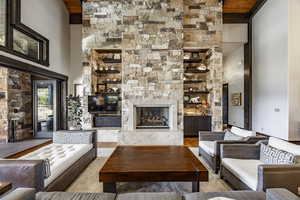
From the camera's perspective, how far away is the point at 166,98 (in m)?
6.50

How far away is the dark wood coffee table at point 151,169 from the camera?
243cm

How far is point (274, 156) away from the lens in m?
2.54

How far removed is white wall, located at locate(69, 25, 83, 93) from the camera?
24.8 feet

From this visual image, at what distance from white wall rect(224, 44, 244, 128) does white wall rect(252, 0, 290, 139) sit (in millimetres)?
897

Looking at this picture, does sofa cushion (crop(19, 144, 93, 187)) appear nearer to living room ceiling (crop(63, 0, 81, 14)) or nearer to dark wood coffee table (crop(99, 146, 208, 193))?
dark wood coffee table (crop(99, 146, 208, 193))

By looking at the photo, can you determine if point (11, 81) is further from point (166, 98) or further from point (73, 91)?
point (166, 98)

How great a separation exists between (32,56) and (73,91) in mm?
2391

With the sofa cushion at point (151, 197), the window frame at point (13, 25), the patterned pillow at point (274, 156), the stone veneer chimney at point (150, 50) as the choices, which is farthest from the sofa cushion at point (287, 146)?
the window frame at point (13, 25)

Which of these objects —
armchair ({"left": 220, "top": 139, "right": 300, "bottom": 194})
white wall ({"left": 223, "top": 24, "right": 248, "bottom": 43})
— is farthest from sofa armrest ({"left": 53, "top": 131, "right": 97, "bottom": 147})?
white wall ({"left": 223, "top": 24, "right": 248, "bottom": 43})

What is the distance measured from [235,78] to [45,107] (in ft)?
28.6

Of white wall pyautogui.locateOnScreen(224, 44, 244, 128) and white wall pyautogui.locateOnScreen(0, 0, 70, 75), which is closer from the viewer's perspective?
white wall pyautogui.locateOnScreen(0, 0, 70, 75)

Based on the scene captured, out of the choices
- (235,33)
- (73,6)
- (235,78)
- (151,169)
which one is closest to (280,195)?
(151,169)

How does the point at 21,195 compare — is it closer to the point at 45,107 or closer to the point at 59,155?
the point at 59,155

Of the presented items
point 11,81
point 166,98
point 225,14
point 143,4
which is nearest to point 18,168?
point 166,98
